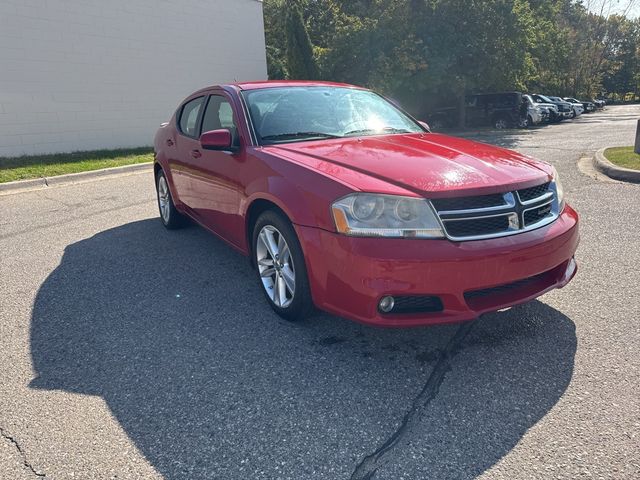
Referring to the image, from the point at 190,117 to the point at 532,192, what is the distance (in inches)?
138

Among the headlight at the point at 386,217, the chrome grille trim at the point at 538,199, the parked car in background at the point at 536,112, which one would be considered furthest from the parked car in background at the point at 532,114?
the headlight at the point at 386,217

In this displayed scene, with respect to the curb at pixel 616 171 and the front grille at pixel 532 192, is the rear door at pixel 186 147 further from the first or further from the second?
the curb at pixel 616 171

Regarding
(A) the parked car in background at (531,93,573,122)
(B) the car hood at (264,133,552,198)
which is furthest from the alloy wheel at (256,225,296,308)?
(A) the parked car in background at (531,93,573,122)

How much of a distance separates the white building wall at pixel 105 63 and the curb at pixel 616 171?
11.7 meters

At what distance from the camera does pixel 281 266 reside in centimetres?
323

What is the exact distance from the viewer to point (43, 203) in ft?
25.2

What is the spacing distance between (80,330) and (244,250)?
50.5 inches

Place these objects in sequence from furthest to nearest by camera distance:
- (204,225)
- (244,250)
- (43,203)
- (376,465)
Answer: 1. (43,203)
2. (204,225)
3. (244,250)
4. (376,465)

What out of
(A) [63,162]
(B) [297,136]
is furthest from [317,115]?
(A) [63,162]

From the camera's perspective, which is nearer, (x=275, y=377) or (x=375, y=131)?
(x=275, y=377)

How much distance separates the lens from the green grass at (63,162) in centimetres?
979

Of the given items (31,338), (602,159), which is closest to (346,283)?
(31,338)

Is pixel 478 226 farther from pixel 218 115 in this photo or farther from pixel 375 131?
pixel 218 115

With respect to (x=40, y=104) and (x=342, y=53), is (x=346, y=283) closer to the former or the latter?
(x=40, y=104)
